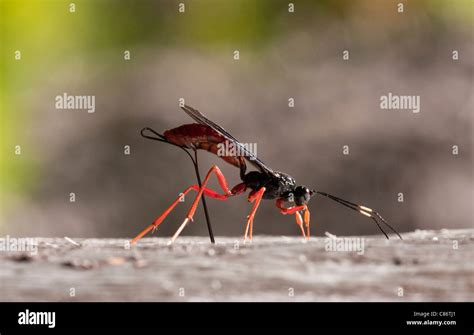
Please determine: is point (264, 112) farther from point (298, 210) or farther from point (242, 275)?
point (242, 275)

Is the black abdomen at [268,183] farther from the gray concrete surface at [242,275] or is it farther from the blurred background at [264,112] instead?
the blurred background at [264,112]

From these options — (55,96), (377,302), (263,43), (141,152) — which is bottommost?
(377,302)

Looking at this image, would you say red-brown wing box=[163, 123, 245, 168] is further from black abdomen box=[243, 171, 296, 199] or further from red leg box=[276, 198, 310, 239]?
red leg box=[276, 198, 310, 239]
